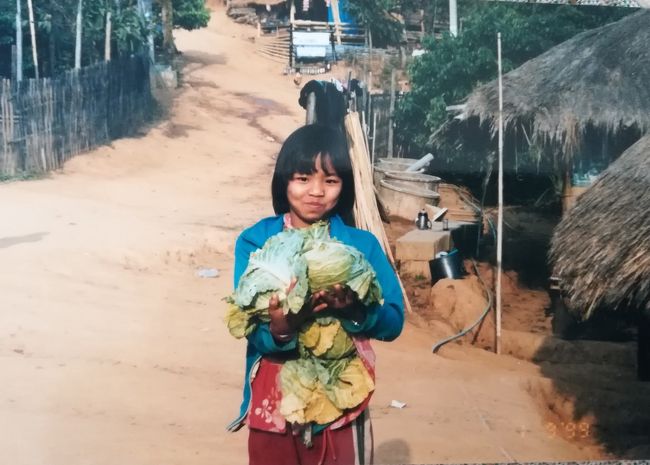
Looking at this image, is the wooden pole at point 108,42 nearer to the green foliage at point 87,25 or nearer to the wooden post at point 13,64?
the green foliage at point 87,25

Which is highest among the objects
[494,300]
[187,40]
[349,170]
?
[187,40]

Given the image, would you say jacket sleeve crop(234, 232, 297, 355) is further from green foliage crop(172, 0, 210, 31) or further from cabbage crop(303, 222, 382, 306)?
green foliage crop(172, 0, 210, 31)

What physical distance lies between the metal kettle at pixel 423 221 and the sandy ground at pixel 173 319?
0.65 metres

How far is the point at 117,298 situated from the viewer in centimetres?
364

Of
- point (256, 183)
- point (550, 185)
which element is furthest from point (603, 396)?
point (256, 183)

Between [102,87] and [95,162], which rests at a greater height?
[102,87]

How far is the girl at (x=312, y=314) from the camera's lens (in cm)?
201

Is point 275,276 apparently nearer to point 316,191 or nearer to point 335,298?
point 335,298

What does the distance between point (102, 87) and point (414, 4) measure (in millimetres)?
1553

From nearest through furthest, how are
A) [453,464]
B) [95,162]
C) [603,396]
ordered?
1. [453,464]
2. [95,162]
3. [603,396]

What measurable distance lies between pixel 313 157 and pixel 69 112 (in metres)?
2.69

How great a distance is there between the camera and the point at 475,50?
12.8 ft

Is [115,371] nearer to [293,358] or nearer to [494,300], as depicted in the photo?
[293,358]

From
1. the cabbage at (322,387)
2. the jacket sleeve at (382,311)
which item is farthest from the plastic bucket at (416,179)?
the cabbage at (322,387)
